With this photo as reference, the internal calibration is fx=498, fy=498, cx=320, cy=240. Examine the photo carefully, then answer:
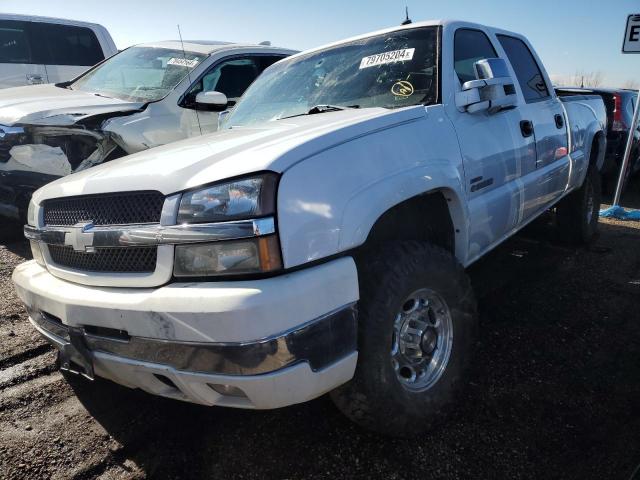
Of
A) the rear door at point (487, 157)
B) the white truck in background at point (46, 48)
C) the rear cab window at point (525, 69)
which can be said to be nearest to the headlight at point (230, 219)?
the rear door at point (487, 157)

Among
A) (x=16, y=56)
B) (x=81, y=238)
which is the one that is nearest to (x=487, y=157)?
(x=81, y=238)

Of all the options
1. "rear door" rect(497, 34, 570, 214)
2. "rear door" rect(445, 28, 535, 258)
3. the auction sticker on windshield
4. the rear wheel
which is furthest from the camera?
the rear wheel

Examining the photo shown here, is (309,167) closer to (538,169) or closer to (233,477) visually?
(233,477)

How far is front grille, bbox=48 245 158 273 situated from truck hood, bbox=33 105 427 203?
24 cm

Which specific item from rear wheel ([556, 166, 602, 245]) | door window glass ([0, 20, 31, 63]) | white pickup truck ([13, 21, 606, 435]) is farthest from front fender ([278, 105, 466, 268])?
door window glass ([0, 20, 31, 63])

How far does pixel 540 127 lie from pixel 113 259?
306cm

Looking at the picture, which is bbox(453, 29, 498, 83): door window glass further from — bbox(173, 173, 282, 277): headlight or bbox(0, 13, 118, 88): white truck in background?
bbox(0, 13, 118, 88): white truck in background

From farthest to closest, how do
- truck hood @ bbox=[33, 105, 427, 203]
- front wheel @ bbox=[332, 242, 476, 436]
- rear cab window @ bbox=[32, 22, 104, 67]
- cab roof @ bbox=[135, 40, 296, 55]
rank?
rear cab window @ bbox=[32, 22, 104, 67]
cab roof @ bbox=[135, 40, 296, 55]
front wheel @ bbox=[332, 242, 476, 436]
truck hood @ bbox=[33, 105, 427, 203]

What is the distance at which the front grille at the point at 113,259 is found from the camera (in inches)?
73.6

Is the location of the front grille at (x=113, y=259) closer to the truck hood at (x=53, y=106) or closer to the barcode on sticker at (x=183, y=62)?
the truck hood at (x=53, y=106)

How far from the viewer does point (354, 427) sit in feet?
7.54

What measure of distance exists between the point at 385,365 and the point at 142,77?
14.9 ft

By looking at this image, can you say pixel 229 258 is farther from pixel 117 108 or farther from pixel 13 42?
pixel 13 42

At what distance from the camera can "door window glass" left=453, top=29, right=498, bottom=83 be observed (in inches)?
118
